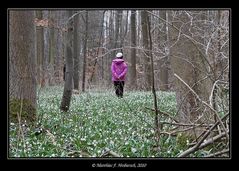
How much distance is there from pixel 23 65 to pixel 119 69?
6147mm

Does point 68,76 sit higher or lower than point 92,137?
higher

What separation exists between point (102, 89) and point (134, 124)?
5647mm

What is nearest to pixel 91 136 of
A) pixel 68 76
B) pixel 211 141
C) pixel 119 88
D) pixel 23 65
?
pixel 23 65

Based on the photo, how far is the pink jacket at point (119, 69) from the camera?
1209cm

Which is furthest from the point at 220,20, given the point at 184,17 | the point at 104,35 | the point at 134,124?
the point at 104,35

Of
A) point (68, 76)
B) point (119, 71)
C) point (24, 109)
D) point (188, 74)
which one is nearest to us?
point (188, 74)

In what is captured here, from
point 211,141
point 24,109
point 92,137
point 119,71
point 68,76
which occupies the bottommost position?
point 92,137

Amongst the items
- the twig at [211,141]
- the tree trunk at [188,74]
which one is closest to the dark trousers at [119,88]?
the tree trunk at [188,74]

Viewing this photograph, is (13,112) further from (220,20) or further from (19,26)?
(220,20)

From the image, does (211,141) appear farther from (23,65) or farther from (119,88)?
(119,88)

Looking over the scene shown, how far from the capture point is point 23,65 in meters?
6.36

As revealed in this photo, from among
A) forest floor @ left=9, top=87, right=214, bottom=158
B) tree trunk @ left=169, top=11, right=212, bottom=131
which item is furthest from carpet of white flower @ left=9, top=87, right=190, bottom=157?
tree trunk @ left=169, top=11, right=212, bottom=131
